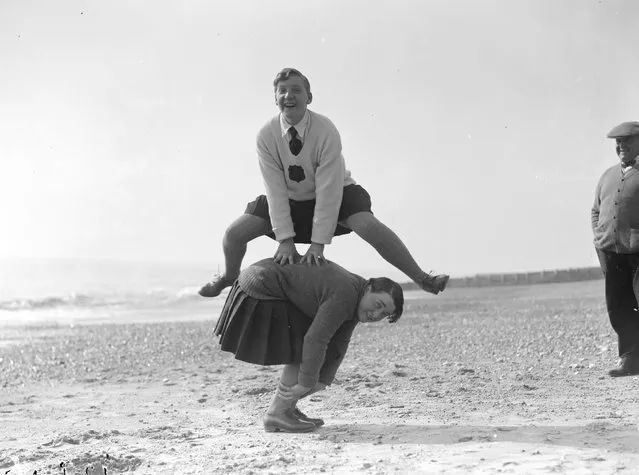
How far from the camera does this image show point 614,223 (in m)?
7.80

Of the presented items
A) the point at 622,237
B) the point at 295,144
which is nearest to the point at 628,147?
the point at 622,237

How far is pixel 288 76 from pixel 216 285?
1.60m

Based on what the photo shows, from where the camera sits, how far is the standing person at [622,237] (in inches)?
304

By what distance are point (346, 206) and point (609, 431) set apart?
2.26 meters

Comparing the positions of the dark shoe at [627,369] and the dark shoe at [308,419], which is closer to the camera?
the dark shoe at [308,419]

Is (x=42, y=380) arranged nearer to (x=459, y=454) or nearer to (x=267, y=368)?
(x=267, y=368)

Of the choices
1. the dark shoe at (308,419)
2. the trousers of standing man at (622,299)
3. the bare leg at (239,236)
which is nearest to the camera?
the bare leg at (239,236)

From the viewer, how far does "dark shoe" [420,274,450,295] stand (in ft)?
17.5

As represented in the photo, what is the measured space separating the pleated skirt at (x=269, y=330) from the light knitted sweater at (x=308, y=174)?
19.4 inches

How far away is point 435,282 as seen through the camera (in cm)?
535

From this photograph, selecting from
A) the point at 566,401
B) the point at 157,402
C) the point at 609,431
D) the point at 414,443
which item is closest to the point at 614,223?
the point at 566,401

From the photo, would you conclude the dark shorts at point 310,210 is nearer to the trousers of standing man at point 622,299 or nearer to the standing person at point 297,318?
the standing person at point 297,318

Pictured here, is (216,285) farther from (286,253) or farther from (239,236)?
(286,253)

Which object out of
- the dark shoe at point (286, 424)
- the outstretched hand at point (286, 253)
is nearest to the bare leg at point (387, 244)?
the outstretched hand at point (286, 253)
